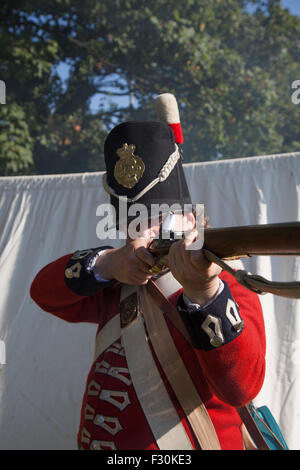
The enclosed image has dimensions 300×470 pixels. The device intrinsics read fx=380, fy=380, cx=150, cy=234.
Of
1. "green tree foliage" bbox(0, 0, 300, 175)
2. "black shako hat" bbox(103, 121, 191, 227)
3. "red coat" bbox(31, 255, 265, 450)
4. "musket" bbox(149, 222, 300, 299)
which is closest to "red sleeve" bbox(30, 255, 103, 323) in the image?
"red coat" bbox(31, 255, 265, 450)

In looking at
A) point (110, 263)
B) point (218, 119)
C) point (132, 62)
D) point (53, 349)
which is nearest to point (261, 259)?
point (110, 263)

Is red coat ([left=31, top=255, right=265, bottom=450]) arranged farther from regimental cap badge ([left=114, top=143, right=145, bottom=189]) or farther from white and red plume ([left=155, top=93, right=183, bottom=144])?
white and red plume ([left=155, top=93, right=183, bottom=144])

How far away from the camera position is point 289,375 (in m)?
2.45

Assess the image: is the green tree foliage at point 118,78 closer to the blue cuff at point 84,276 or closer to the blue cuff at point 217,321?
the blue cuff at point 84,276

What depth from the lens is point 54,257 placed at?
3195mm

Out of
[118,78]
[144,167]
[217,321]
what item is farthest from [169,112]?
[118,78]

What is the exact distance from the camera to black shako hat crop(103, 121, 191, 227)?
1.74 m

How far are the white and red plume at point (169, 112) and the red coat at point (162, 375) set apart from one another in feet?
A: 2.66

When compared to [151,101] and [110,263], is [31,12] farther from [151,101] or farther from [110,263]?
[110,263]

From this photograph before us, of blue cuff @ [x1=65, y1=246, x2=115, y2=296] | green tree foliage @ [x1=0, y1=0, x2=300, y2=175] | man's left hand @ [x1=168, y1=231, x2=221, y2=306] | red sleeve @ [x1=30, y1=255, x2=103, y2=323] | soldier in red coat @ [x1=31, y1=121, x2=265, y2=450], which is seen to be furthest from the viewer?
green tree foliage @ [x1=0, y1=0, x2=300, y2=175]

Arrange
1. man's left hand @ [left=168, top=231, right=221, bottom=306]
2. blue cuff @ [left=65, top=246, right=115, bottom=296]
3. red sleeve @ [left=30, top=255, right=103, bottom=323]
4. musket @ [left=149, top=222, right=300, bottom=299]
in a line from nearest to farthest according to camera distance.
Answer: musket @ [left=149, top=222, right=300, bottom=299]
man's left hand @ [left=168, top=231, right=221, bottom=306]
blue cuff @ [left=65, top=246, right=115, bottom=296]
red sleeve @ [left=30, top=255, right=103, bottom=323]

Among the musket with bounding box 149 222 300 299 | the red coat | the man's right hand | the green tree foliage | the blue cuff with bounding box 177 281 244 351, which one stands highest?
the green tree foliage

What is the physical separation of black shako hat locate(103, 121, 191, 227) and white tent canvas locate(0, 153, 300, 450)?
1.07m

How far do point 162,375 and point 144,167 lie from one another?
904 millimetres
